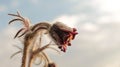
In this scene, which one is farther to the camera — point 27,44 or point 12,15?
point 12,15

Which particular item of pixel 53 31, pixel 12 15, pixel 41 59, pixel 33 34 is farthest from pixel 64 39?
pixel 12 15

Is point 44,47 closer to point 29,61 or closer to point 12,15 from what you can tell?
point 29,61

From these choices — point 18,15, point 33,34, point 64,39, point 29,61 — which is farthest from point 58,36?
point 18,15

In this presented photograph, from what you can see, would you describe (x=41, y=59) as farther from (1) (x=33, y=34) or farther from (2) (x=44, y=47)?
(1) (x=33, y=34)

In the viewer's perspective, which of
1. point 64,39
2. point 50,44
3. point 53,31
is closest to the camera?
point 64,39

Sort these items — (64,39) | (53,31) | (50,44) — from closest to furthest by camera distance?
(64,39)
(53,31)
(50,44)

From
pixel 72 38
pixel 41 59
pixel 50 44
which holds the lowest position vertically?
pixel 41 59

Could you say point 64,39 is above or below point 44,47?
above
